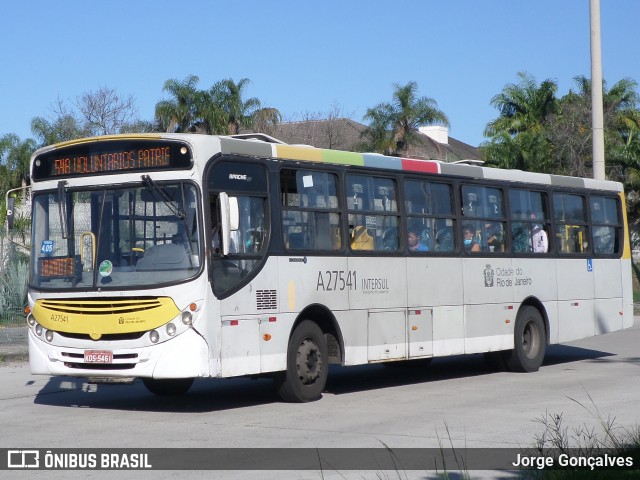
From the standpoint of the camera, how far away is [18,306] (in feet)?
87.0

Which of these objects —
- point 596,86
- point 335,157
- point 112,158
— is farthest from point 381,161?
point 596,86

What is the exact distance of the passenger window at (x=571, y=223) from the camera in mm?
18688

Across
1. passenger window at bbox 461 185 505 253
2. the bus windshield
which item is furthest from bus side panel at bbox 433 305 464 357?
the bus windshield

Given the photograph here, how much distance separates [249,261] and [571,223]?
8190 mm

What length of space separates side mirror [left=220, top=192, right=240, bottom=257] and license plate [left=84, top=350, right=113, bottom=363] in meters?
1.71

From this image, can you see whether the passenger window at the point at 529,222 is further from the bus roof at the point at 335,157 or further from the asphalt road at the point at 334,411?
the asphalt road at the point at 334,411

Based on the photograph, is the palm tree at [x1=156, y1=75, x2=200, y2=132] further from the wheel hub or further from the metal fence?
the wheel hub

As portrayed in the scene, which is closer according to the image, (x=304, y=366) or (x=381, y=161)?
(x=304, y=366)

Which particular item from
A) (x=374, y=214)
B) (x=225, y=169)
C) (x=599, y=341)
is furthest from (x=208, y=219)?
(x=599, y=341)

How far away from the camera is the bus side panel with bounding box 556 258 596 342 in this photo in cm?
1861

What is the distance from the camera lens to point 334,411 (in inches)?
500

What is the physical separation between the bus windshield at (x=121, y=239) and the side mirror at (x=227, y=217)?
11.2 inches

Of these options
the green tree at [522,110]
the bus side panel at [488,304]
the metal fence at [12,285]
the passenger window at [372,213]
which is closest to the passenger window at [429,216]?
the passenger window at [372,213]

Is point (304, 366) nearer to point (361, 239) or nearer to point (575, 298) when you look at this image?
point (361, 239)
